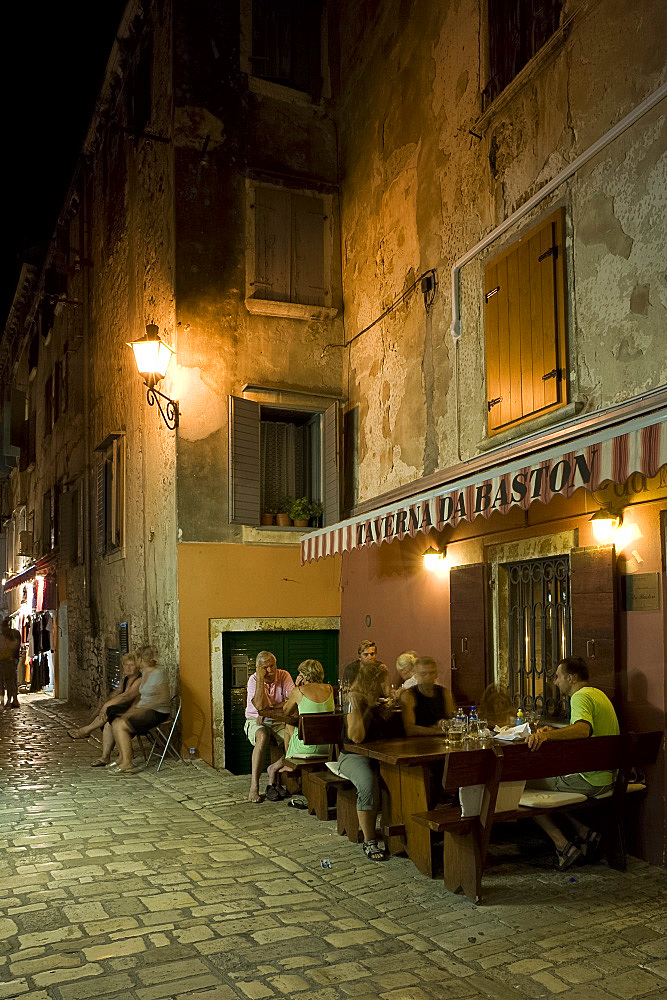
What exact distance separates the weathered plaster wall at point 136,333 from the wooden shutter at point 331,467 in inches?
79.3

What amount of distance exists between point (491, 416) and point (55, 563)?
1400 cm

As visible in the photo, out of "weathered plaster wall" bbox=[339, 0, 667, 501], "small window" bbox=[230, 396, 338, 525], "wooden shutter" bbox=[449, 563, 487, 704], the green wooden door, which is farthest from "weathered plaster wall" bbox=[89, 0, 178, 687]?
"wooden shutter" bbox=[449, 563, 487, 704]

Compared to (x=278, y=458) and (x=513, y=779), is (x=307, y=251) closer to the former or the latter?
(x=278, y=458)

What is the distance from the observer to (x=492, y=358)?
8125mm

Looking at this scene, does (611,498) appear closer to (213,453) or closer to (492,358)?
(492,358)

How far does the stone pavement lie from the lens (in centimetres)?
420

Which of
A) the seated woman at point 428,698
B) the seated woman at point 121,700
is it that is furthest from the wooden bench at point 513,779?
the seated woman at point 121,700

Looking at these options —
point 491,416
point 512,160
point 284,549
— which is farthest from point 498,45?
point 284,549

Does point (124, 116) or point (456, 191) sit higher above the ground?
point (124, 116)

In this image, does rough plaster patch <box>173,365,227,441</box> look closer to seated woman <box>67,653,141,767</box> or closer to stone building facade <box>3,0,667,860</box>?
stone building facade <box>3,0,667,860</box>

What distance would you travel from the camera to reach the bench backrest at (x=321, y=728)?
24.5 ft

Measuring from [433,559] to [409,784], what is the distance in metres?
3.18

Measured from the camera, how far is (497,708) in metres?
7.15

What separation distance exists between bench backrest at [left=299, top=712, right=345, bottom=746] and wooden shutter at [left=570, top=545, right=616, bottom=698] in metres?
2.15
